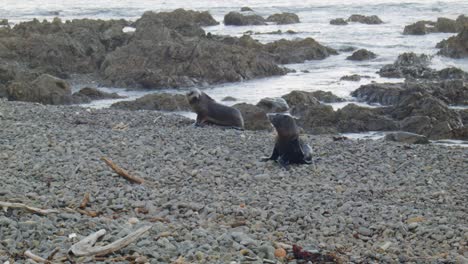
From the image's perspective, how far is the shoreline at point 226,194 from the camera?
555 centimetres

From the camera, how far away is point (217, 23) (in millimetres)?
36656

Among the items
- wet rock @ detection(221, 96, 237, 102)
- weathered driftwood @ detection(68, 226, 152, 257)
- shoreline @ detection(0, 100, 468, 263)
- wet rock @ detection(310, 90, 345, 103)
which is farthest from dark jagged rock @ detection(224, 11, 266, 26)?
weathered driftwood @ detection(68, 226, 152, 257)

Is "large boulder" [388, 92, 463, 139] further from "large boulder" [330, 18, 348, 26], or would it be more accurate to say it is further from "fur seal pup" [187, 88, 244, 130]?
"large boulder" [330, 18, 348, 26]

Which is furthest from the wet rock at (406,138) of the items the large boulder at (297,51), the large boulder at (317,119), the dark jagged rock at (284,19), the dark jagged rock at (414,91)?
the dark jagged rock at (284,19)

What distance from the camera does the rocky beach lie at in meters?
5.57

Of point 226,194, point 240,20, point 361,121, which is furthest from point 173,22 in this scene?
point 226,194

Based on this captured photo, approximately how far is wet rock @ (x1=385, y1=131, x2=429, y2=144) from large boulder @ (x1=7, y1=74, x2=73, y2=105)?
7.92m

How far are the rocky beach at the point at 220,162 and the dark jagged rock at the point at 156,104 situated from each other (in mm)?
39

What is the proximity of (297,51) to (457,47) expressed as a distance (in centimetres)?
531

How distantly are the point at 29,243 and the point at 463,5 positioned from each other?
129ft

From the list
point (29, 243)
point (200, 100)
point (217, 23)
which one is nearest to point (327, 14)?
point (217, 23)

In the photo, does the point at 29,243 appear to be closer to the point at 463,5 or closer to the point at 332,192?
the point at 332,192

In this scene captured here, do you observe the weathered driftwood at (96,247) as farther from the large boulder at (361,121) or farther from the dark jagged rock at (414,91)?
the dark jagged rock at (414,91)

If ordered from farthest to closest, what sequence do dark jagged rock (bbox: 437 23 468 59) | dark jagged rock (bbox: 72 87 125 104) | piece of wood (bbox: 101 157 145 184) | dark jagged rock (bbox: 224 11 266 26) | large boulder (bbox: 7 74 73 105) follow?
dark jagged rock (bbox: 224 11 266 26) < dark jagged rock (bbox: 437 23 468 59) < dark jagged rock (bbox: 72 87 125 104) < large boulder (bbox: 7 74 73 105) < piece of wood (bbox: 101 157 145 184)
